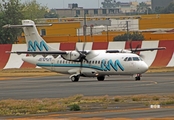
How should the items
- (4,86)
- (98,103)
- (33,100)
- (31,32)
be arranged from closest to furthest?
(98,103), (33,100), (4,86), (31,32)

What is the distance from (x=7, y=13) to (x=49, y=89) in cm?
5618

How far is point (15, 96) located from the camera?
33.8 m

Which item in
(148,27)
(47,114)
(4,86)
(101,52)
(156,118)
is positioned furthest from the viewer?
(148,27)

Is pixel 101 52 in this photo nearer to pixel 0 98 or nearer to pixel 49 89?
pixel 49 89

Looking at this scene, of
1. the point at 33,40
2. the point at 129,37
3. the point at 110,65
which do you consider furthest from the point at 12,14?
the point at 110,65

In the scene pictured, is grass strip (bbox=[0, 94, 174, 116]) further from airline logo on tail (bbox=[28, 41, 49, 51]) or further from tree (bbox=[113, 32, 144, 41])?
tree (bbox=[113, 32, 144, 41])

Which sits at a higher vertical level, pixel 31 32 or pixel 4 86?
pixel 31 32

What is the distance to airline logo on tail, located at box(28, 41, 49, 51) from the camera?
49.7m

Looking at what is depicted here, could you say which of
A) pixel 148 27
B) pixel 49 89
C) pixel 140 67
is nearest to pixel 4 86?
pixel 49 89

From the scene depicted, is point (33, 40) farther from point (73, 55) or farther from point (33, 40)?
point (73, 55)

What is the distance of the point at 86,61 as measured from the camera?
152 ft

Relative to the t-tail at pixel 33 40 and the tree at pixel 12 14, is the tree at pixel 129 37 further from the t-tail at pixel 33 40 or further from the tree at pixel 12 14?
the t-tail at pixel 33 40

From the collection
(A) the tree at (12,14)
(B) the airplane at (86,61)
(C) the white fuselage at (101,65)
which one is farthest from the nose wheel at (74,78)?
(A) the tree at (12,14)

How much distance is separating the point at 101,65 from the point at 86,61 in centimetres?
155
